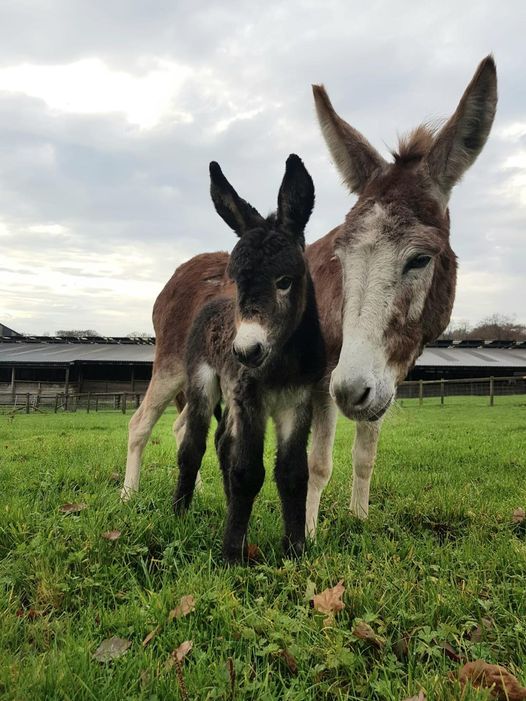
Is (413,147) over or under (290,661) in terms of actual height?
over

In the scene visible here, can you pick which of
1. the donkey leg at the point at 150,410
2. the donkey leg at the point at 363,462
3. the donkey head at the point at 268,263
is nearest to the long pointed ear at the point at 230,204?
the donkey head at the point at 268,263

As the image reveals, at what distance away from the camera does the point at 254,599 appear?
2.33 metres

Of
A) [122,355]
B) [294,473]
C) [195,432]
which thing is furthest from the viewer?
[122,355]

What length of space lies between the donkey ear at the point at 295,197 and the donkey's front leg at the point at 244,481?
123 cm

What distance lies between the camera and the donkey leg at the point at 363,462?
402cm

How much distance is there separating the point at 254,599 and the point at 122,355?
109 feet

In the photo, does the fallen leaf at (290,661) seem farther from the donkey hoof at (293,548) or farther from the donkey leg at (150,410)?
the donkey leg at (150,410)

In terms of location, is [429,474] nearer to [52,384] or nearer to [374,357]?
[374,357]

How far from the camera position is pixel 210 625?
2113mm

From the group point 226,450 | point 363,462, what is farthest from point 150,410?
point 363,462

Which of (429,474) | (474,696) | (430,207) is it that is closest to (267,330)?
(430,207)

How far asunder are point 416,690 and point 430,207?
2286 millimetres

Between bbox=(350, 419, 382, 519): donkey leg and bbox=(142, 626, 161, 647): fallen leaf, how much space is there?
7.36 ft

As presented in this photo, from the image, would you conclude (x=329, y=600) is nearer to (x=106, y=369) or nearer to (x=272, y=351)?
(x=272, y=351)
